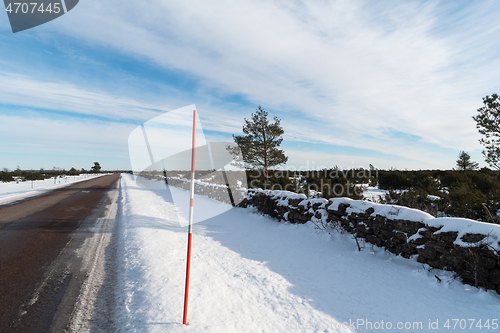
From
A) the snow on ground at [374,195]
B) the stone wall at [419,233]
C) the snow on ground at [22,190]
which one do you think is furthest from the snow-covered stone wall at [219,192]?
the snow on ground at [22,190]

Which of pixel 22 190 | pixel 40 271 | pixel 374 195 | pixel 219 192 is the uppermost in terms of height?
pixel 374 195

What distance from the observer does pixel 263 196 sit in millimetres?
10258

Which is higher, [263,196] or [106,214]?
[263,196]

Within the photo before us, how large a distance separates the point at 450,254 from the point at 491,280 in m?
0.55

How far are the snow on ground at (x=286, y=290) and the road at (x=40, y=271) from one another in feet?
2.50

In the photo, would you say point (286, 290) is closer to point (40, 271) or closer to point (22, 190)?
point (40, 271)

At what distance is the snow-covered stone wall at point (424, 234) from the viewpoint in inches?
140

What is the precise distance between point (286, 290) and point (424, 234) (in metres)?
2.95

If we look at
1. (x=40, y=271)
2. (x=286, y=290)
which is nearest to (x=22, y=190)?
(x=40, y=271)

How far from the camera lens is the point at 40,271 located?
4.32 m

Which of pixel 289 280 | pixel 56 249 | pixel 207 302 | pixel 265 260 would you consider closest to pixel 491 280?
pixel 289 280

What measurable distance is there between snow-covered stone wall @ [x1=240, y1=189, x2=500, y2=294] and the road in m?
5.84

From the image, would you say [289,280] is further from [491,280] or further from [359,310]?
[491,280]

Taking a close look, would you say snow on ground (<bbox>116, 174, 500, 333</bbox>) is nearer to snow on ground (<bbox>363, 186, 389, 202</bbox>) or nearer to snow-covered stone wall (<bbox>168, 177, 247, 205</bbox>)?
snow on ground (<bbox>363, 186, 389, 202</bbox>)
